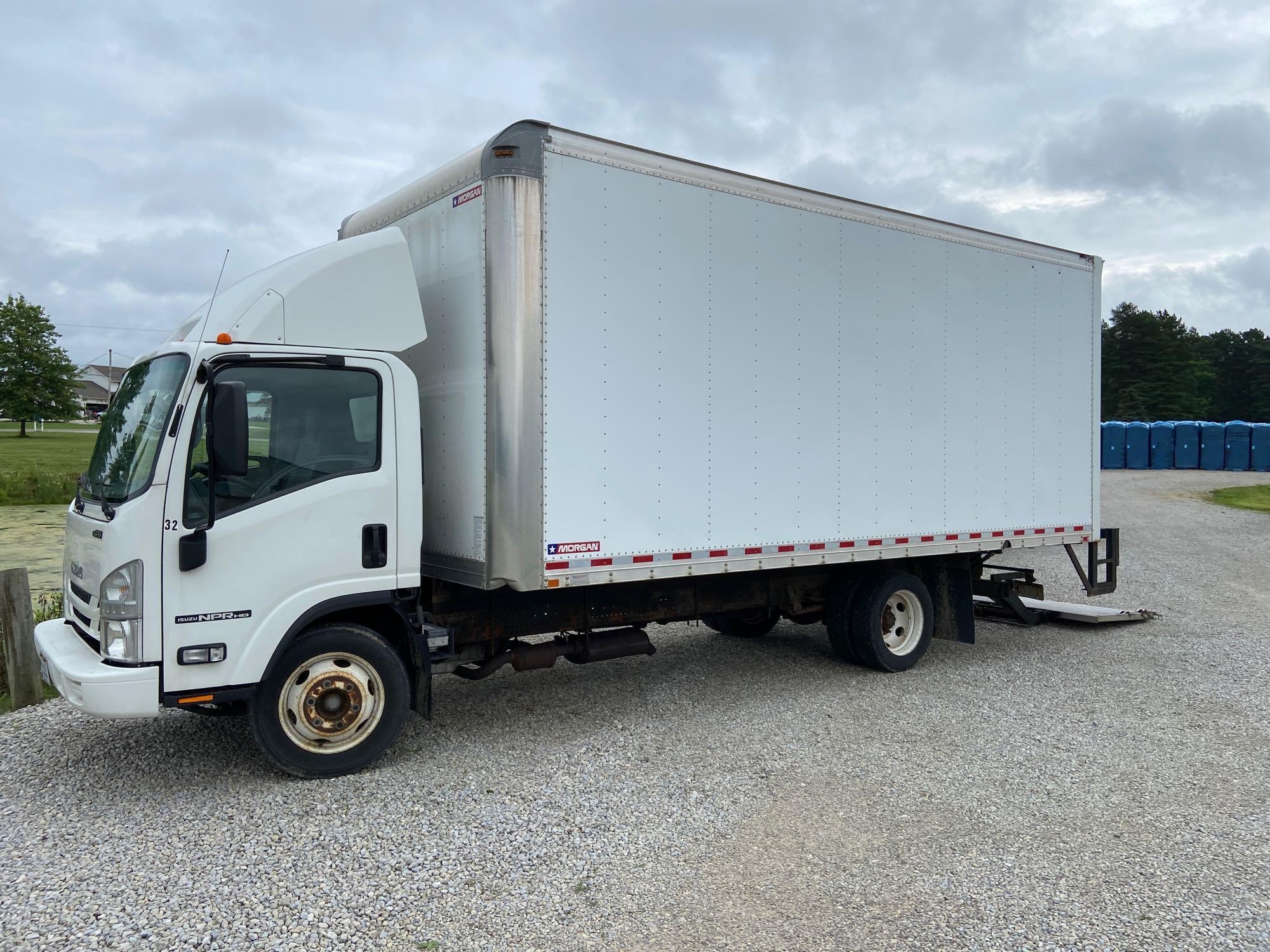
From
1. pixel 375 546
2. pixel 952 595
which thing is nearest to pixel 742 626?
pixel 952 595

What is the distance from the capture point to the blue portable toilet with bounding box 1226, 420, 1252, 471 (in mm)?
35875

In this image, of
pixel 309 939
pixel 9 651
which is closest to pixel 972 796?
pixel 309 939

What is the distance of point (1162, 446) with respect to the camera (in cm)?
3744

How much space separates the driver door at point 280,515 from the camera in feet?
15.6

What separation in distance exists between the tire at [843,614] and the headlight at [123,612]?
527 centimetres

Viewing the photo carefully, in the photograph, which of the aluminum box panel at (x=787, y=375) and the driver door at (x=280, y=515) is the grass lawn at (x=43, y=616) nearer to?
the driver door at (x=280, y=515)

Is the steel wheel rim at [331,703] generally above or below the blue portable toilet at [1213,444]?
below

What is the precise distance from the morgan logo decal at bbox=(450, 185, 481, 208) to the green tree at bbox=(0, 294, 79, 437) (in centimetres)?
6170

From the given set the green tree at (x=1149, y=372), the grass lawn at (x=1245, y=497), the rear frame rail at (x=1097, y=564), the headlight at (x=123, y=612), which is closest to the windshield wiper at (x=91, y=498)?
the headlight at (x=123, y=612)

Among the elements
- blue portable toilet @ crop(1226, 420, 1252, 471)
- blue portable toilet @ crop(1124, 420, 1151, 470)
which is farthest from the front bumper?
blue portable toilet @ crop(1226, 420, 1252, 471)

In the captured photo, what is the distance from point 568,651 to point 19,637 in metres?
3.98

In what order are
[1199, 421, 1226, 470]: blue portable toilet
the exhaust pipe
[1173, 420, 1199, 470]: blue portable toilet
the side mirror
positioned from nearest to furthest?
the side mirror → the exhaust pipe → [1199, 421, 1226, 470]: blue portable toilet → [1173, 420, 1199, 470]: blue portable toilet

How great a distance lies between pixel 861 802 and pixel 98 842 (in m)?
3.85

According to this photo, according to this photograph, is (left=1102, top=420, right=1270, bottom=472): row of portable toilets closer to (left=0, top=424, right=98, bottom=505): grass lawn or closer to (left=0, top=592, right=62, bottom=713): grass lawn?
(left=0, top=424, right=98, bottom=505): grass lawn
